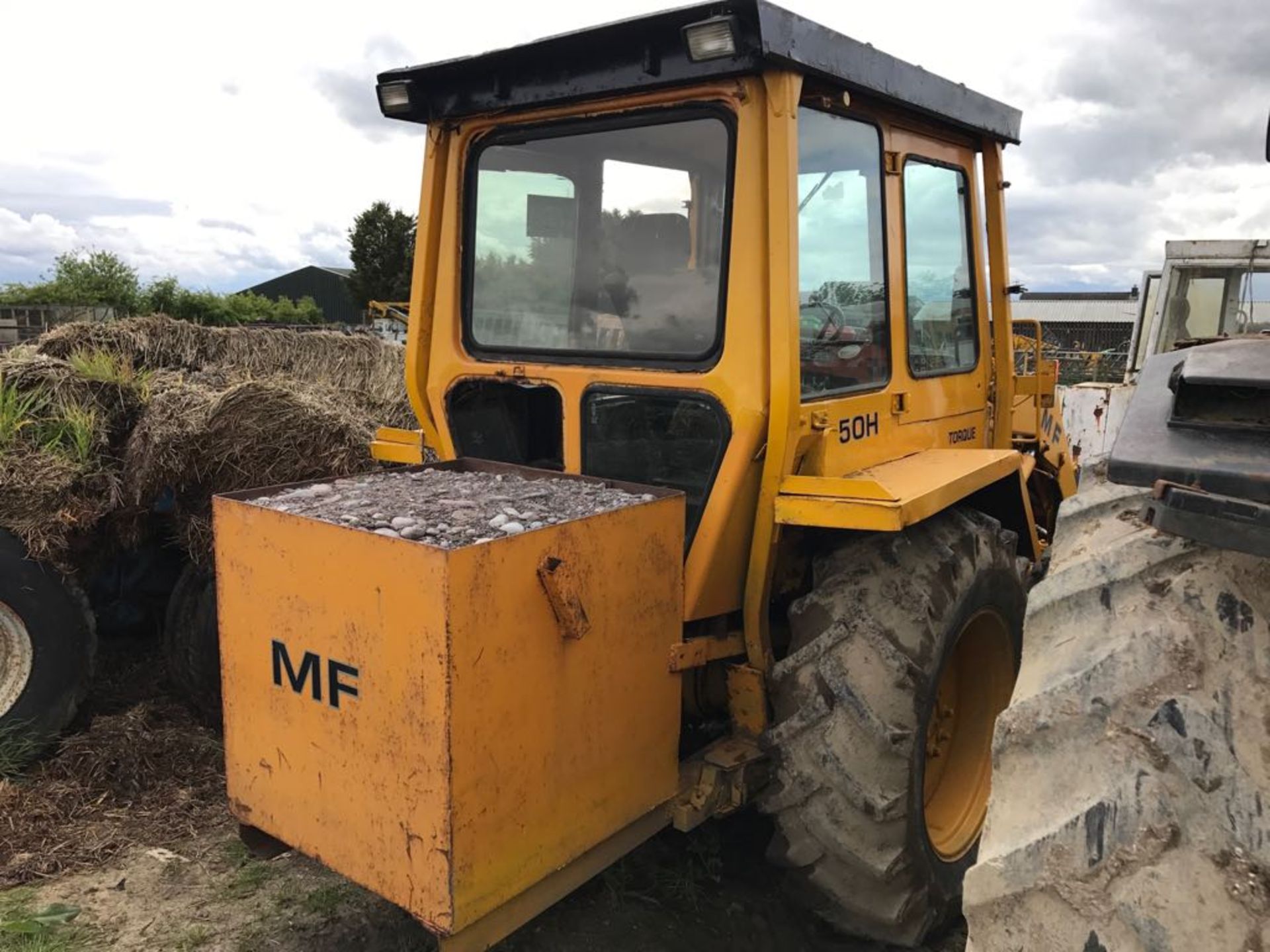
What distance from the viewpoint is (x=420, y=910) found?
218 cm

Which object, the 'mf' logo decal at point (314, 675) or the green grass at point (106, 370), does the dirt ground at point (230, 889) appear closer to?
the 'mf' logo decal at point (314, 675)

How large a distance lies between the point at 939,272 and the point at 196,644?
3.43 meters

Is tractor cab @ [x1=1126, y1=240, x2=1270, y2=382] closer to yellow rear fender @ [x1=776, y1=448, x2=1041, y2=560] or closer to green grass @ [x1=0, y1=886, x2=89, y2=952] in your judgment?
yellow rear fender @ [x1=776, y1=448, x2=1041, y2=560]

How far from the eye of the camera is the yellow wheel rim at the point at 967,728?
10.6 ft

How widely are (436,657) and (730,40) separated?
156 centimetres

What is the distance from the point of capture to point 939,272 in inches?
139

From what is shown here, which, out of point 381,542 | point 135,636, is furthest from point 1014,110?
point 135,636

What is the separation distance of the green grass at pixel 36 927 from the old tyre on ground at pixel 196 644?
1264mm

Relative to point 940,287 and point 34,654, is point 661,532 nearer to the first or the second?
point 940,287

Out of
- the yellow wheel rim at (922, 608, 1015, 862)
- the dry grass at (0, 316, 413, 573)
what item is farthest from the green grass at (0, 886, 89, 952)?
the yellow wheel rim at (922, 608, 1015, 862)

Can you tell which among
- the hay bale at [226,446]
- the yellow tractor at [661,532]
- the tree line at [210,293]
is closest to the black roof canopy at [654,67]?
the yellow tractor at [661,532]

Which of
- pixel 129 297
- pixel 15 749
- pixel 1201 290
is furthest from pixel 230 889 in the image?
pixel 129 297

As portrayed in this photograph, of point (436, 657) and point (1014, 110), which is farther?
point (1014, 110)

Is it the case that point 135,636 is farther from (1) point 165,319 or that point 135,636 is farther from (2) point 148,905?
(2) point 148,905
